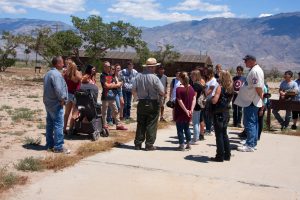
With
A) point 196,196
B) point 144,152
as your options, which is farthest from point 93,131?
point 196,196

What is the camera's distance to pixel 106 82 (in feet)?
34.8

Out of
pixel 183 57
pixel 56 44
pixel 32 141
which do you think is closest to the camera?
pixel 32 141

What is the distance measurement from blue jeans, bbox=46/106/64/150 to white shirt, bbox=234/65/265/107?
3393 millimetres

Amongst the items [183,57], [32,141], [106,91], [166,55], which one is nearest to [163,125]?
[106,91]

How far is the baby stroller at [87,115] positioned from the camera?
947 centimetres

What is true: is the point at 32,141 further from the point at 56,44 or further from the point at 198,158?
the point at 56,44

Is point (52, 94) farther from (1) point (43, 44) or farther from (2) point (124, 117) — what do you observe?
(1) point (43, 44)

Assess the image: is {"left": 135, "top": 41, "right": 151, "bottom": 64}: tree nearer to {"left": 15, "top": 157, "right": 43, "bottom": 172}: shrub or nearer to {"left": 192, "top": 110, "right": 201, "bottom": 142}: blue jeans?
{"left": 192, "top": 110, "right": 201, "bottom": 142}: blue jeans

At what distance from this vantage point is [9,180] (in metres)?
6.27

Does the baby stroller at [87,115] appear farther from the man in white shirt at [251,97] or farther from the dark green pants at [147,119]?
the man in white shirt at [251,97]

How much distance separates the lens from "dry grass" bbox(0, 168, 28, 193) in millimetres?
6109

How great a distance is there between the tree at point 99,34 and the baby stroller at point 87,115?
1170 inches

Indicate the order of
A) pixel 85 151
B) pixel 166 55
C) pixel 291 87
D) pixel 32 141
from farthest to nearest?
pixel 166 55
pixel 291 87
pixel 32 141
pixel 85 151

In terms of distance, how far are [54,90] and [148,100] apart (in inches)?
67.5
